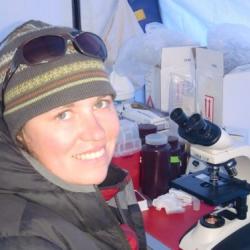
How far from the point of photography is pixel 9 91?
806 mm

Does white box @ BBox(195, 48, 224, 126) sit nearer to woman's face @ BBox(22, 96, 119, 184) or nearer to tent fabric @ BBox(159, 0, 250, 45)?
tent fabric @ BBox(159, 0, 250, 45)

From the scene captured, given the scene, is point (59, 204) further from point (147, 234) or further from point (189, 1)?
point (189, 1)

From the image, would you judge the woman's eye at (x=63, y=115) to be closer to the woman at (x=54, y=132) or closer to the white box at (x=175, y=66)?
the woman at (x=54, y=132)

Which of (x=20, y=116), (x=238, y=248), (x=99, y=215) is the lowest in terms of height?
(x=238, y=248)

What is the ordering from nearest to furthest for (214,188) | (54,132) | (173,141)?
(54,132)
(214,188)
(173,141)

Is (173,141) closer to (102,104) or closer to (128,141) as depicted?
(128,141)

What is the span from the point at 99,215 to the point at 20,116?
27cm

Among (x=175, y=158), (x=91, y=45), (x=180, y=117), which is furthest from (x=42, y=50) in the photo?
(x=175, y=158)

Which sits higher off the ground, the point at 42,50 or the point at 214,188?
the point at 42,50

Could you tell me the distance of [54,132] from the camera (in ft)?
2.59

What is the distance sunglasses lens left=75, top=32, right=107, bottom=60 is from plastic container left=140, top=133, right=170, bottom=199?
2.06 feet

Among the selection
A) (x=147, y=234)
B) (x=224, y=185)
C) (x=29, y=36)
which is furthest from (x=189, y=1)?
(x=29, y=36)

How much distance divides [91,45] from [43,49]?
127 millimetres

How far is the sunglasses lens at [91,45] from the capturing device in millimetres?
856
